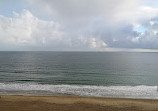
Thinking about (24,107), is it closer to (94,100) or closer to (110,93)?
(94,100)

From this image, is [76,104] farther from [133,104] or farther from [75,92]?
[75,92]

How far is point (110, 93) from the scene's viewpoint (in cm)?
2911

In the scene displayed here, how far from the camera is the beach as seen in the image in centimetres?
1923

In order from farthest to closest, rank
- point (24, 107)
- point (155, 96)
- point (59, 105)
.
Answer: point (155, 96), point (59, 105), point (24, 107)

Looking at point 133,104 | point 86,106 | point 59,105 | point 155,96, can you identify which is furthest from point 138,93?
point 59,105

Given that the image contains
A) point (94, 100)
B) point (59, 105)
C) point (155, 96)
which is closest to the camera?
point (59, 105)

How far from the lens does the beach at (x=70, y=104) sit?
63.1 ft

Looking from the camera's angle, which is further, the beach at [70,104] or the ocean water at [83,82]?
the ocean water at [83,82]

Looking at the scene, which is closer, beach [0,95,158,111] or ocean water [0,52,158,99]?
beach [0,95,158,111]

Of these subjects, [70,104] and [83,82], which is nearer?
[70,104]

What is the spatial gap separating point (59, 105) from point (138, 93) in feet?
46.1

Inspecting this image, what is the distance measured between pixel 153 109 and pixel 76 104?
7754mm

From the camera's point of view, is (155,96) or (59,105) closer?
(59,105)

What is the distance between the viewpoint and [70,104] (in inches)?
828
